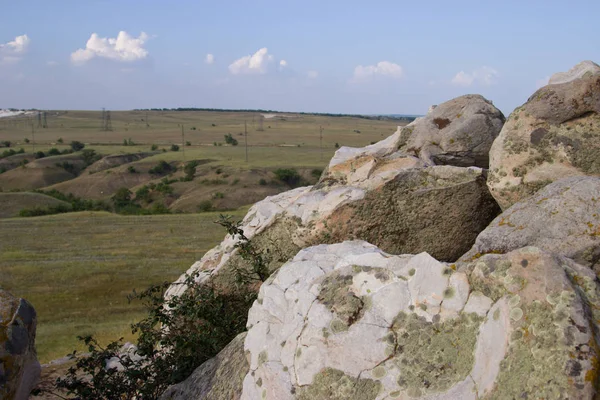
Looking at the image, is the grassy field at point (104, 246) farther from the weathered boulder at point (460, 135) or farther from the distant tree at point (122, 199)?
the weathered boulder at point (460, 135)

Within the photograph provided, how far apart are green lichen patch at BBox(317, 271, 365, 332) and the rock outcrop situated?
2568 millimetres

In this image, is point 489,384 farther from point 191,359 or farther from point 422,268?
point 191,359

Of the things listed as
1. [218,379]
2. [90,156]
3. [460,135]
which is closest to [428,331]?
[218,379]

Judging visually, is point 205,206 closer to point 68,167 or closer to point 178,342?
point 68,167

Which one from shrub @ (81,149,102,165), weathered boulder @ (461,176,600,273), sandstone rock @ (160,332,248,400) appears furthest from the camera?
shrub @ (81,149,102,165)

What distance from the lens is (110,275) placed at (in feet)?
82.2

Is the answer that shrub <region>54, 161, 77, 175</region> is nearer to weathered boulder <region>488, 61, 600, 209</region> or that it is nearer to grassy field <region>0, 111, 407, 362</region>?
grassy field <region>0, 111, 407, 362</region>

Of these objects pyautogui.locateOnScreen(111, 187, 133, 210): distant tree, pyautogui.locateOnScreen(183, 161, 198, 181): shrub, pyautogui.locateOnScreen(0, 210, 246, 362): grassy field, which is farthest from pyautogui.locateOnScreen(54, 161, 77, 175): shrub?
pyautogui.locateOnScreen(0, 210, 246, 362): grassy field

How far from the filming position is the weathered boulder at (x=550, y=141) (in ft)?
26.0

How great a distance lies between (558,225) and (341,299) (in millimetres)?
2617

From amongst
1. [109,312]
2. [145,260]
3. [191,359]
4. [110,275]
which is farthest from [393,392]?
[145,260]

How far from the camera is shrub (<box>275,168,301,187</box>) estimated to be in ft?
249

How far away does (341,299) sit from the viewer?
19.9ft

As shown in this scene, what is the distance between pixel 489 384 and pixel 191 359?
4.49 meters
